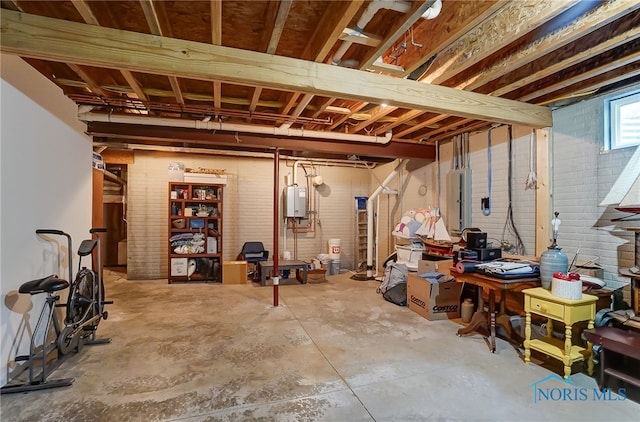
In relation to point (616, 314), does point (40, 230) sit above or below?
above

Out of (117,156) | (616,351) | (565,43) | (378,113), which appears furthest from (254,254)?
(565,43)

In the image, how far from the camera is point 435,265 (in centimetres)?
438

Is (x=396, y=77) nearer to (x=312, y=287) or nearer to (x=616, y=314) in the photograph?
(x=616, y=314)

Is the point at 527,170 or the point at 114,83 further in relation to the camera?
the point at 527,170

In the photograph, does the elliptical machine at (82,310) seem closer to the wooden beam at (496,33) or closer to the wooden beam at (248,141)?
the wooden beam at (248,141)

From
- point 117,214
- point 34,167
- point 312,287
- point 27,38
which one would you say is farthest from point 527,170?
point 117,214

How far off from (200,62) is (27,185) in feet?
6.32

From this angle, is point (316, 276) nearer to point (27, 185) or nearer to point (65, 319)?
point (65, 319)

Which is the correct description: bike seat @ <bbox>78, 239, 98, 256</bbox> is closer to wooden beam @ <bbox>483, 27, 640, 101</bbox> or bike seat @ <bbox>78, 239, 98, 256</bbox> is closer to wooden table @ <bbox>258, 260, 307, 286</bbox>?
wooden table @ <bbox>258, 260, 307, 286</bbox>

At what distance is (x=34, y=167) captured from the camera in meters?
2.79

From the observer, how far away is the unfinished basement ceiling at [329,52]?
2.06 metres

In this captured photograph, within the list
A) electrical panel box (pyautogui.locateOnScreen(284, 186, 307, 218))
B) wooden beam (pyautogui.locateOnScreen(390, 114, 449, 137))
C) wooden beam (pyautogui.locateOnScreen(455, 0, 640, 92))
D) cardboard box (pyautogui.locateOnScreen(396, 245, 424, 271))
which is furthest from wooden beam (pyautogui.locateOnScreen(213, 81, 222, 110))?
cardboard box (pyautogui.locateOnScreen(396, 245, 424, 271))

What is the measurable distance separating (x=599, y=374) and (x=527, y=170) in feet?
7.89

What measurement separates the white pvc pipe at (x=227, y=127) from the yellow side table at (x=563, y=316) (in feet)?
9.93
